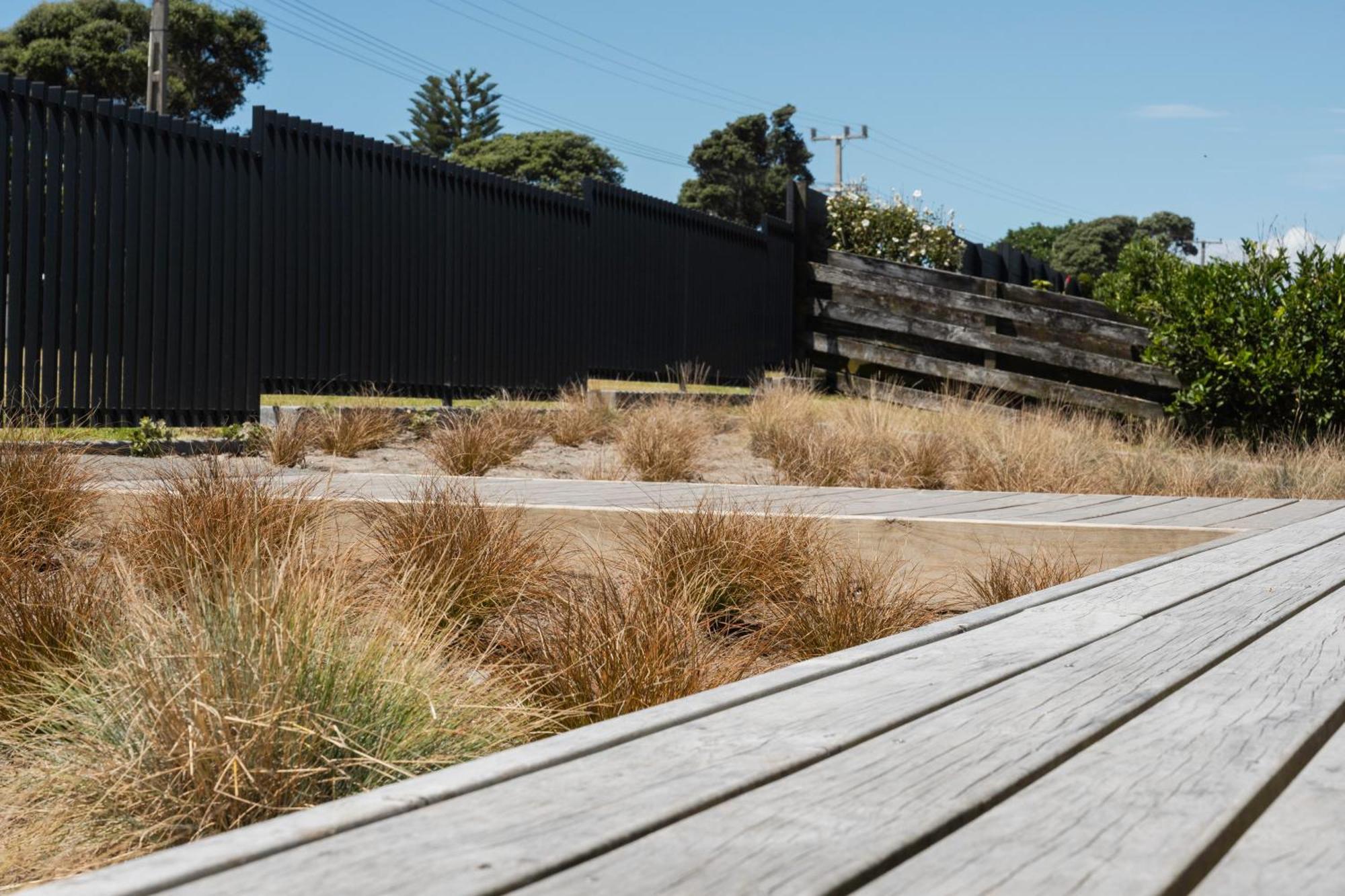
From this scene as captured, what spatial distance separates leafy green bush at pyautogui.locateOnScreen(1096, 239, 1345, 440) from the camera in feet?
29.6

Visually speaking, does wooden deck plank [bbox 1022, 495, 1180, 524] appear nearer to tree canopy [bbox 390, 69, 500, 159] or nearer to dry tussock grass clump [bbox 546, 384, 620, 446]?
dry tussock grass clump [bbox 546, 384, 620, 446]

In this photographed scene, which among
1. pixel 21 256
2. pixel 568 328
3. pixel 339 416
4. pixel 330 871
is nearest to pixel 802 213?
pixel 568 328

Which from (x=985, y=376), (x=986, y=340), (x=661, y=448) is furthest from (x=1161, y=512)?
(x=986, y=340)

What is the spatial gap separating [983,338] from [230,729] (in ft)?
34.3

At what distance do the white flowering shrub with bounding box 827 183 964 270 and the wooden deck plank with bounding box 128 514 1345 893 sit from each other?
45.8 ft

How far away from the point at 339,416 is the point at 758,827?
6605 millimetres

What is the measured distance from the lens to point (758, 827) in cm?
117

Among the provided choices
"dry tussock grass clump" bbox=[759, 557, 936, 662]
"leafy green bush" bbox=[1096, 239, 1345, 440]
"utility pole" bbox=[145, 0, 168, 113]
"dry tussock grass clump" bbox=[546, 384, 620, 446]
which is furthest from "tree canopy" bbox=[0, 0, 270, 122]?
"dry tussock grass clump" bbox=[759, 557, 936, 662]

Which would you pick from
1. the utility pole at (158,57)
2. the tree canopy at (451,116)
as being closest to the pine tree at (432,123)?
the tree canopy at (451,116)

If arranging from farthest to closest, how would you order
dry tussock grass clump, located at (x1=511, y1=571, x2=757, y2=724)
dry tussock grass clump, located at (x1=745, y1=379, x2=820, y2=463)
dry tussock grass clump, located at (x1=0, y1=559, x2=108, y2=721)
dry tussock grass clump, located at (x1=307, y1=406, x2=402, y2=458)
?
dry tussock grass clump, located at (x1=745, y1=379, x2=820, y2=463), dry tussock grass clump, located at (x1=307, y1=406, x2=402, y2=458), dry tussock grass clump, located at (x1=0, y1=559, x2=108, y2=721), dry tussock grass clump, located at (x1=511, y1=571, x2=757, y2=724)

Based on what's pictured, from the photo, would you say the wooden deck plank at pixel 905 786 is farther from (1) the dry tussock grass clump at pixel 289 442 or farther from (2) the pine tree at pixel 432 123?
(2) the pine tree at pixel 432 123

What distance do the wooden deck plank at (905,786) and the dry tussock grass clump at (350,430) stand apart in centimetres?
572

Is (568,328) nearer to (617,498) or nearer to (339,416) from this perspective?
(339,416)

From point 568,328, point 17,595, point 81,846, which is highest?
point 568,328
